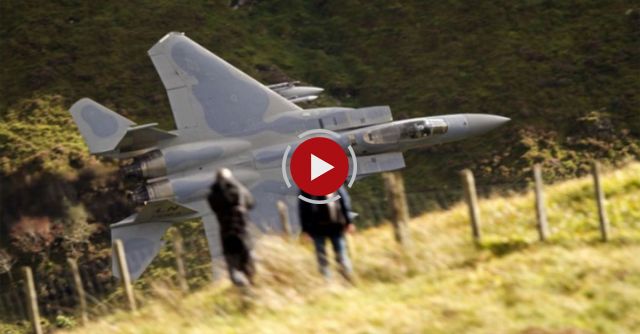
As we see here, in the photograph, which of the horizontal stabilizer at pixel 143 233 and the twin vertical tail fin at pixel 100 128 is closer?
the horizontal stabilizer at pixel 143 233

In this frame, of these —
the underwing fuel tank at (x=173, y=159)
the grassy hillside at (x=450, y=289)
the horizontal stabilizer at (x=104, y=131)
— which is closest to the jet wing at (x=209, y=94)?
the underwing fuel tank at (x=173, y=159)

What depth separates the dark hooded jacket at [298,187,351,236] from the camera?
623 inches

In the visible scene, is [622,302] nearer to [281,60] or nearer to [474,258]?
[474,258]

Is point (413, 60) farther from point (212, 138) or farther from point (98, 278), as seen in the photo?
point (98, 278)

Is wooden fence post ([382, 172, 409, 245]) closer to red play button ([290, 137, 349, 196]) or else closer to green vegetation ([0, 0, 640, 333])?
red play button ([290, 137, 349, 196])

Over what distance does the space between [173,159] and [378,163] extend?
7281 mm

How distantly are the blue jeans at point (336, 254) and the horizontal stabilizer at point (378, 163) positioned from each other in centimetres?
1660

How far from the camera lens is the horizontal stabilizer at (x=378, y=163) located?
32625 mm

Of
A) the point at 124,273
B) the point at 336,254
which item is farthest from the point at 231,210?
the point at 124,273

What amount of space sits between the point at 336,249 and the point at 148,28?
4187cm

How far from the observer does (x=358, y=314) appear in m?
14.0

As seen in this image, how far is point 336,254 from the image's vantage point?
52.6ft

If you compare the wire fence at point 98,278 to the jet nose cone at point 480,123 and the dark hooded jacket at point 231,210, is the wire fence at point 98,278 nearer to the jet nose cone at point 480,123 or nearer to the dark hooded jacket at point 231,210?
the jet nose cone at point 480,123

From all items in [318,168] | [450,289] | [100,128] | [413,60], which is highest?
[413,60]
